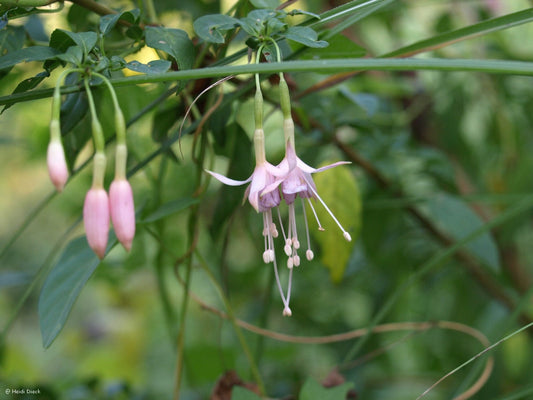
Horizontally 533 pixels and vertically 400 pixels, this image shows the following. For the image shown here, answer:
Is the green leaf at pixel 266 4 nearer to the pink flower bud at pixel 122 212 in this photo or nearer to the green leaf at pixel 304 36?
the green leaf at pixel 304 36

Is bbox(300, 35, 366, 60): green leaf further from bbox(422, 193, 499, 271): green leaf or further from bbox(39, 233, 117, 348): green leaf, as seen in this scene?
bbox(422, 193, 499, 271): green leaf

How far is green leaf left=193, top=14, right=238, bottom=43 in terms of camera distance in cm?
31

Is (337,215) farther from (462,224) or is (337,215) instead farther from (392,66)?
(392,66)

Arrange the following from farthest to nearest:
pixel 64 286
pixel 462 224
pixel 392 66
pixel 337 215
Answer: pixel 462 224 → pixel 337 215 → pixel 64 286 → pixel 392 66

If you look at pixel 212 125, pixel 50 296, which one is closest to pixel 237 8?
pixel 212 125

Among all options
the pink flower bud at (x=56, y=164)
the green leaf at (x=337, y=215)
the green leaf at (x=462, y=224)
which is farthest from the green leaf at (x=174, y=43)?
Answer: the green leaf at (x=462, y=224)

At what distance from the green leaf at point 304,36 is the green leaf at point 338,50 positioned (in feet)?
0.22

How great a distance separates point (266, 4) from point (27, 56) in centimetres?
16

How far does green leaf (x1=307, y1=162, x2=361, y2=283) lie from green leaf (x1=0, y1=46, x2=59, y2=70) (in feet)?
0.96

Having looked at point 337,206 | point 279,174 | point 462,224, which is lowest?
point 462,224

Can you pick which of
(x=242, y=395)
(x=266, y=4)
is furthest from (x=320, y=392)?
(x=266, y=4)

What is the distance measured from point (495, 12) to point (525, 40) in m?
0.13

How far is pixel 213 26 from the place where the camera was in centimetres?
32

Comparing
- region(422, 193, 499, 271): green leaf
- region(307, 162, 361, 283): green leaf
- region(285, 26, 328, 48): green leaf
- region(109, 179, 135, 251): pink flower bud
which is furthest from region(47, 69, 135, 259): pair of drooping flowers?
region(422, 193, 499, 271): green leaf
